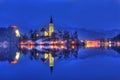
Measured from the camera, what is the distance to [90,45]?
16.4 m

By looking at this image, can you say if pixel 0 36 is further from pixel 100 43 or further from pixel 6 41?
pixel 100 43

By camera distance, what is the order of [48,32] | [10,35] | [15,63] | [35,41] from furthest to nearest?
[48,32] → [35,41] → [10,35] → [15,63]

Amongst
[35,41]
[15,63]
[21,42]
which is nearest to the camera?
[15,63]

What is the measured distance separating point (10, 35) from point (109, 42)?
502 centimetres

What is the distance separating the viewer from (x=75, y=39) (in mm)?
17125

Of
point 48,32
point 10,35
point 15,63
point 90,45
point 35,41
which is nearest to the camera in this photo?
point 15,63

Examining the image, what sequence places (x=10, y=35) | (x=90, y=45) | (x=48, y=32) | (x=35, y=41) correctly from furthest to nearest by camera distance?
(x=48, y=32) → (x=35, y=41) → (x=90, y=45) → (x=10, y=35)

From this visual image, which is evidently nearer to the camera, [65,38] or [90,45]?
[90,45]

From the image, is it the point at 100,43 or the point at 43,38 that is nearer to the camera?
the point at 100,43

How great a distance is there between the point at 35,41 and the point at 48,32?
3330mm

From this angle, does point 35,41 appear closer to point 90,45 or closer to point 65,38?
point 65,38

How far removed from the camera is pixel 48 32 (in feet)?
73.6

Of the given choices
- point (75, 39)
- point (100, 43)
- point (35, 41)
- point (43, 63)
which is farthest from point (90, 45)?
point (43, 63)

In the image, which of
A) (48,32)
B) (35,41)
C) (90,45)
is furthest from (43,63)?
(48,32)
